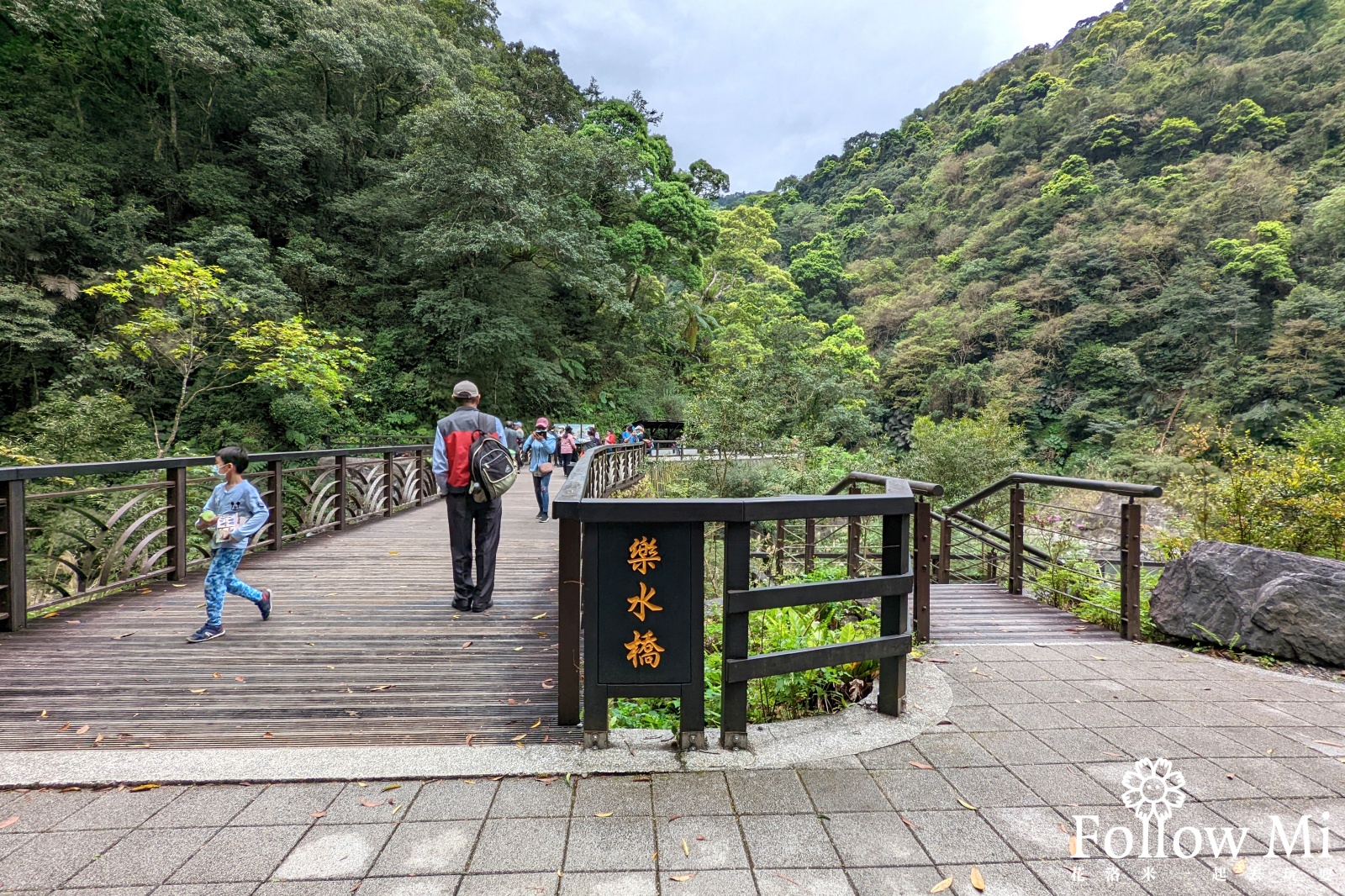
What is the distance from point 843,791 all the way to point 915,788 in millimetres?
293

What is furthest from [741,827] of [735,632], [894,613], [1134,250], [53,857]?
[1134,250]

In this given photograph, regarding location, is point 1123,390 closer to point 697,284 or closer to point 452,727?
point 697,284

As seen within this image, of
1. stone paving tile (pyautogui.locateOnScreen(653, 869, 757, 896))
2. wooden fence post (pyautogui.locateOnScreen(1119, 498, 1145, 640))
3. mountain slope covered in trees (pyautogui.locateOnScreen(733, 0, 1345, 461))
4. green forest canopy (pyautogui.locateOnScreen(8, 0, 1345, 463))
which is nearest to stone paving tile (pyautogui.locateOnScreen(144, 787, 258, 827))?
stone paving tile (pyautogui.locateOnScreen(653, 869, 757, 896))

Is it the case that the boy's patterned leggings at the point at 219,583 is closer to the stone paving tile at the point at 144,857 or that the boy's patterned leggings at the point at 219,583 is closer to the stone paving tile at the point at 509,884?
the stone paving tile at the point at 144,857

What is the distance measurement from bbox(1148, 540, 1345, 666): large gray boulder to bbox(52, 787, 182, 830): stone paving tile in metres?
5.82

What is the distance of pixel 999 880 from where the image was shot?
175 centimetres

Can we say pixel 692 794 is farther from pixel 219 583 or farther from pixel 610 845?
pixel 219 583

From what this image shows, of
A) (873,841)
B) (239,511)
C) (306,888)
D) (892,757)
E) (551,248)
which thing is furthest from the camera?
(551,248)

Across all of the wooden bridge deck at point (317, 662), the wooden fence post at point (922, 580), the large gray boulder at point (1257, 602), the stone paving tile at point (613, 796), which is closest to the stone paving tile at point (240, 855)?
the wooden bridge deck at point (317, 662)

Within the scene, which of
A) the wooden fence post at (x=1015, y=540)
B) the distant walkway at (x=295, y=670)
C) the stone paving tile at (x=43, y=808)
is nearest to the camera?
the stone paving tile at (x=43, y=808)

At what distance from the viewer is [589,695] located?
2.44 meters

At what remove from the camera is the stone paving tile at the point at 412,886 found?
168 centimetres

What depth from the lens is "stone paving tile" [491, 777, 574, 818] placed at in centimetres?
207

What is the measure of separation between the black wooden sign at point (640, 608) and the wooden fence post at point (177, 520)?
4.83 meters
